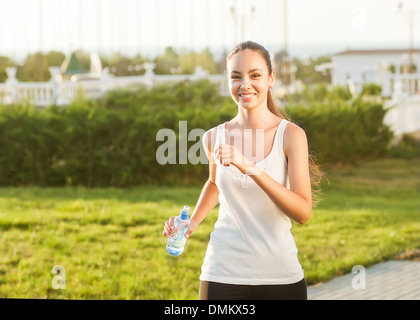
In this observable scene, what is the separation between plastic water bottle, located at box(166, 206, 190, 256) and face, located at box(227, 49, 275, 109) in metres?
0.46

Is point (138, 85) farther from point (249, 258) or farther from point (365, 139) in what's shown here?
point (249, 258)

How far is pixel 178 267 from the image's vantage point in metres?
6.56

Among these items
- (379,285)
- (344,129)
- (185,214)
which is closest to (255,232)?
(185,214)

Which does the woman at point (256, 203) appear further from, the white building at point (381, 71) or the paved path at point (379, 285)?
the white building at point (381, 71)

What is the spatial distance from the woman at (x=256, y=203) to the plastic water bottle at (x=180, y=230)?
17 cm

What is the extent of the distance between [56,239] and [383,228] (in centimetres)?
357

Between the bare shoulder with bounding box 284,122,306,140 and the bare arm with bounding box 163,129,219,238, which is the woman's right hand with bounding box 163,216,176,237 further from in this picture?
the bare shoulder with bounding box 284,122,306,140

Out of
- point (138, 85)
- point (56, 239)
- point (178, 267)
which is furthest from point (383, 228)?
point (138, 85)

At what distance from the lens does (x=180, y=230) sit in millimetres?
2844

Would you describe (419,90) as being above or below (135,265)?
above

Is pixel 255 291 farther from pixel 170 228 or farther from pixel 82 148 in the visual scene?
pixel 82 148

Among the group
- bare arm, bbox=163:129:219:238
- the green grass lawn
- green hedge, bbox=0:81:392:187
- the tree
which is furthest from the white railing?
bare arm, bbox=163:129:219:238

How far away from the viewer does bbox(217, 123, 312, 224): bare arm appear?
2436mm

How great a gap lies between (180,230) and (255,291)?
1.26 ft
